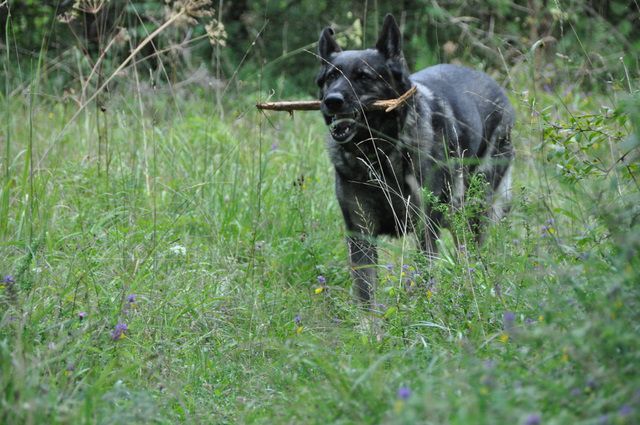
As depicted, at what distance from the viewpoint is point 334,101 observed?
4496 millimetres

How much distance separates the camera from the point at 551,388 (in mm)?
2201

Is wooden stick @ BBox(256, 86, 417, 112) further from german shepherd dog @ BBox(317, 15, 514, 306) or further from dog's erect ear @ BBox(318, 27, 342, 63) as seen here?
dog's erect ear @ BBox(318, 27, 342, 63)

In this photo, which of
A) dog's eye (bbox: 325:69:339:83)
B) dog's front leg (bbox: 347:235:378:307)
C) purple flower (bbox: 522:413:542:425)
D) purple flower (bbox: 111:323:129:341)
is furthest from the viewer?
dog's eye (bbox: 325:69:339:83)

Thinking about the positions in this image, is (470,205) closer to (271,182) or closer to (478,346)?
(478,346)

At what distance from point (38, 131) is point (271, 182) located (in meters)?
1.91

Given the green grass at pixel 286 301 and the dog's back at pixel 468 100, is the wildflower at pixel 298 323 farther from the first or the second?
the dog's back at pixel 468 100

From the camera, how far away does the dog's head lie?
4.50m

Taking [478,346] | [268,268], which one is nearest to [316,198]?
[268,268]

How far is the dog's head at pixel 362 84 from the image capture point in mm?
4504

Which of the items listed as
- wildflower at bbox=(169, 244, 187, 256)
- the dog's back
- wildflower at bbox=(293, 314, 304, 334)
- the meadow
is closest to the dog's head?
the dog's back

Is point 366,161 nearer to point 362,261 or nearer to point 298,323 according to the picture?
point 362,261

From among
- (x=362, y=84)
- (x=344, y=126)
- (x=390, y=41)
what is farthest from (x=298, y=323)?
(x=390, y=41)

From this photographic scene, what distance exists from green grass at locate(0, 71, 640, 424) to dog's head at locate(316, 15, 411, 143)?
0.69 m

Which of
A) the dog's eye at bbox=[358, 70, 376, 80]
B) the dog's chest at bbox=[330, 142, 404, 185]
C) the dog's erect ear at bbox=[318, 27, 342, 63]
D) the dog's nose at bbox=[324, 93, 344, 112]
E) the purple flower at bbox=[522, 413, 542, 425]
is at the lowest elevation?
the dog's chest at bbox=[330, 142, 404, 185]
